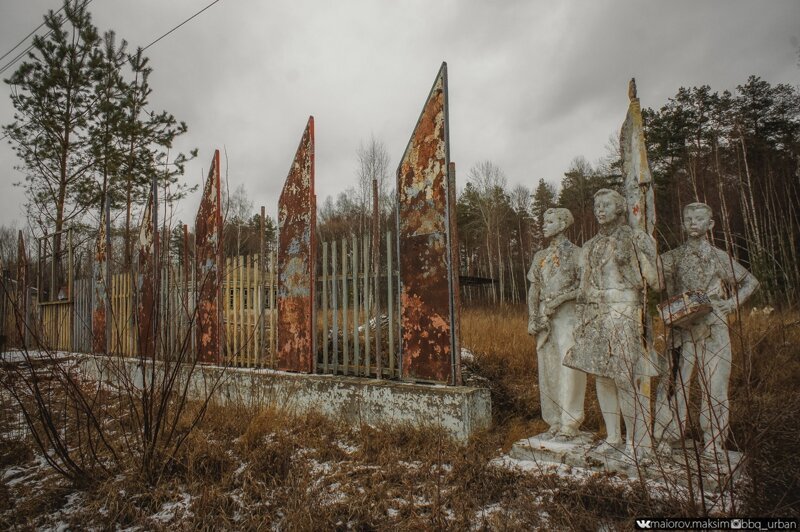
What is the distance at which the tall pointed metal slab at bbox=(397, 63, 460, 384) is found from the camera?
380 cm

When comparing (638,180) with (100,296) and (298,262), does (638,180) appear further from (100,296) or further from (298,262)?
(100,296)

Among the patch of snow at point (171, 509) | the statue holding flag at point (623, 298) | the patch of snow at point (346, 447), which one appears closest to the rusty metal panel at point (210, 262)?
the patch of snow at point (346, 447)

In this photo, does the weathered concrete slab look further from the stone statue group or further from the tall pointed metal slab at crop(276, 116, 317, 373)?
the stone statue group

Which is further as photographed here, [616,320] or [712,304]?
[616,320]

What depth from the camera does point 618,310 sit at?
2.89 m

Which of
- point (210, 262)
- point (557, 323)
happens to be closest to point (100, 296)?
point (210, 262)

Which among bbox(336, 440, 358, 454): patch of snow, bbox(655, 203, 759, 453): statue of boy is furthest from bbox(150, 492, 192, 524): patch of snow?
bbox(655, 203, 759, 453): statue of boy

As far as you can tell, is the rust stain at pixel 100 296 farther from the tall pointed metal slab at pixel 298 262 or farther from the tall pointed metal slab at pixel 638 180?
the tall pointed metal slab at pixel 638 180

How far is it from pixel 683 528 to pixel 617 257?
1.68 meters

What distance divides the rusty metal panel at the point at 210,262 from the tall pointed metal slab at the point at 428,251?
285cm

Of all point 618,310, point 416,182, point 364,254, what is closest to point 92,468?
point 364,254

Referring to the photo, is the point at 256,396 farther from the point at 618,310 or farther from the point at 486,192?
the point at 486,192

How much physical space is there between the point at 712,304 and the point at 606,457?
1.26 m

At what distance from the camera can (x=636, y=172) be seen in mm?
2895
